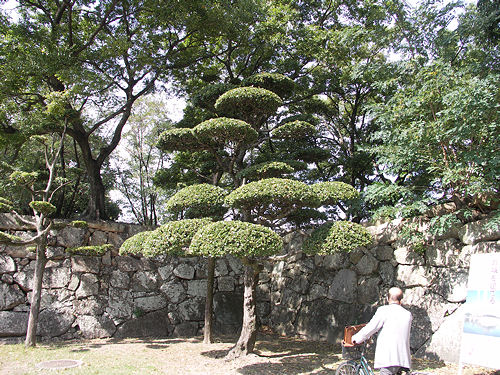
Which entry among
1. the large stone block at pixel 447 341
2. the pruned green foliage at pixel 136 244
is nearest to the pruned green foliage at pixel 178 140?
the pruned green foliage at pixel 136 244

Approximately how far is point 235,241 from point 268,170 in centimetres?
164

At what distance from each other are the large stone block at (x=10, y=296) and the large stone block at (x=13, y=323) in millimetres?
113

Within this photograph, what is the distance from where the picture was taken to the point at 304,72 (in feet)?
27.5

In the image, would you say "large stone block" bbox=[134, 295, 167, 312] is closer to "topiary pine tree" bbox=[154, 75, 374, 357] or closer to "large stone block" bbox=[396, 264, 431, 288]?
"topiary pine tree" bbox=[154, 75, 374, 357]

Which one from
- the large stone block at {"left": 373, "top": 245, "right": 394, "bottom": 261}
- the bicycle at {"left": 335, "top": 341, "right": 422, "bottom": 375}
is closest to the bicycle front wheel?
the bicycle at {"left": 335, "top": 341, "right": 422, "bottom": 375}

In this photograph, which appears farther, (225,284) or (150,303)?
(225,284)

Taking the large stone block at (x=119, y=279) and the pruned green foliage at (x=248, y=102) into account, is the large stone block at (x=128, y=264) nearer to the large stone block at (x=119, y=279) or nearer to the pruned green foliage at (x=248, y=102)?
the large stone block at (x=119, y=279)

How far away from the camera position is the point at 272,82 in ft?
21.2

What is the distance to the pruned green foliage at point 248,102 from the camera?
5602mm

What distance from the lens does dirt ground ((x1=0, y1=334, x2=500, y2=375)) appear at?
14.1 ft

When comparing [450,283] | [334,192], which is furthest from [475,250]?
[334,192]

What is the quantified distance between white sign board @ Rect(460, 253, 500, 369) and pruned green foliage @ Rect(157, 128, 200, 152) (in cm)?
440

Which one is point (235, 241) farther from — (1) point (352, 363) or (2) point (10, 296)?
(2) point (10, 296)

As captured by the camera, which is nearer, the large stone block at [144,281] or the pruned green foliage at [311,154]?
the pruned green foliage at [311,154]
